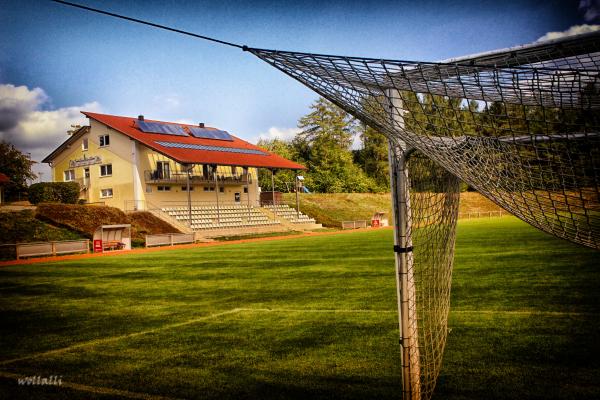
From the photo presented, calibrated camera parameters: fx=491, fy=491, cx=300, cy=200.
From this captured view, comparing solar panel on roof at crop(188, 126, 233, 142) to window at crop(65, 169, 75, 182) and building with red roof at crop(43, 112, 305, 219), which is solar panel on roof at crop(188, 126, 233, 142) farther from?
window at crop(65, 169, 75, 182)

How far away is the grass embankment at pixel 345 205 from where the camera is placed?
38.1m

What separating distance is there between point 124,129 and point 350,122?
3653cm

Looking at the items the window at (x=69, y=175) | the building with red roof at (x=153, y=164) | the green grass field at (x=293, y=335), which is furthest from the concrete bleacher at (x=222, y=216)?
the green grass field at (x=293, y=335)

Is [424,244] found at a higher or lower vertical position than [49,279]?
higher

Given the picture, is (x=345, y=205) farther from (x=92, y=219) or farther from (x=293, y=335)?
(x=293, y=335)

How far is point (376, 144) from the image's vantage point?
6362 cm

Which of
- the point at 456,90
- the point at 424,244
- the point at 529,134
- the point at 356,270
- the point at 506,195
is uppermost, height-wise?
the point at 456,90

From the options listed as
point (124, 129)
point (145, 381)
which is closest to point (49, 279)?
point (145, 381)

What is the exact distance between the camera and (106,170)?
3428cm

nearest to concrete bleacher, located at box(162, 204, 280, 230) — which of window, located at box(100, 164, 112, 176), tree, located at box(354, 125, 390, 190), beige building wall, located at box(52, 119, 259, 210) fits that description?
beige building wall, located at box(52, 119, 259, 210)

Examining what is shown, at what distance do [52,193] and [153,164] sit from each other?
6.50 metres

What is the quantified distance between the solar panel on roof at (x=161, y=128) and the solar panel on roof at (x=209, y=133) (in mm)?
964

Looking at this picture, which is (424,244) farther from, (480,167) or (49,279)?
(49,279)

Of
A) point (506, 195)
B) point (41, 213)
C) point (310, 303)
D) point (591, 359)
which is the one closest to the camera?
point (506, 195)
